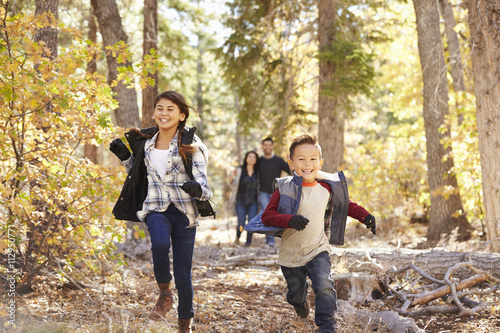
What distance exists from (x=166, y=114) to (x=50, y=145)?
1540 millimetres

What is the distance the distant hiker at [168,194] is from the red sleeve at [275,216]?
503mm

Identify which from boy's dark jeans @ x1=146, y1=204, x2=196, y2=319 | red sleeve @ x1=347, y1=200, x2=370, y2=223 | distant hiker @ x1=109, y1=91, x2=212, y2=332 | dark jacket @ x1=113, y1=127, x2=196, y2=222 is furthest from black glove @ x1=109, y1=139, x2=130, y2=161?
red sleeve @ x1=347, y1=200, x2=370, y2=223

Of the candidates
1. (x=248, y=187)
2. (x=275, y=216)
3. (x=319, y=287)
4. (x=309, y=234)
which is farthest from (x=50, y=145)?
(x=248, y=187)

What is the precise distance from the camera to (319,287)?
13.2 feet

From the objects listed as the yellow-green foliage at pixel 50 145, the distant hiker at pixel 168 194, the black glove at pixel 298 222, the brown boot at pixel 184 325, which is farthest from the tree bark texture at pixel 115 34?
the black glove at pixel 298 222

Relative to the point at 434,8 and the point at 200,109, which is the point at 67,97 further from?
the point at 200,109

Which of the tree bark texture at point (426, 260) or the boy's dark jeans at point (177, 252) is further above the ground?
the boy's dark jeans at point (177, 252)

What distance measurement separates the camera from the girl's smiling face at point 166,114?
429cm

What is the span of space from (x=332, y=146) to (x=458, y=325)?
790cm

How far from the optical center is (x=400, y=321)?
4.55m

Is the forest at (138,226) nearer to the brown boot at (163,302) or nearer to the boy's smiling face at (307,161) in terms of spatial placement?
the brown boot at (163,302)

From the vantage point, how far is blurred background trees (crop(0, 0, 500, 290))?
4.82 metres

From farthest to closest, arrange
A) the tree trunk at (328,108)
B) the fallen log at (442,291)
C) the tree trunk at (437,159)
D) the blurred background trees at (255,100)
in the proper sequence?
the tree trunk at (328,108)
the tree trunk at (437,159)
the fallen log at (442,291)
the blurred background trees at (255,100)

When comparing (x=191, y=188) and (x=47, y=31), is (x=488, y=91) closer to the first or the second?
(x=191, y=188)
